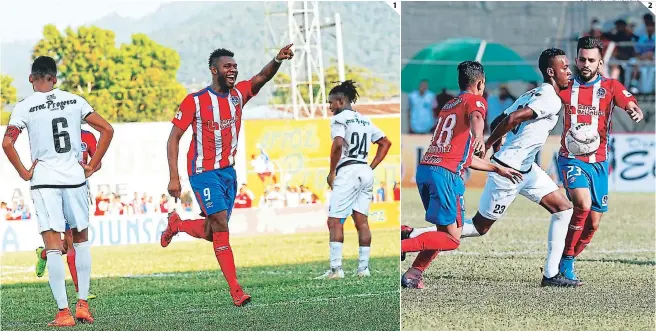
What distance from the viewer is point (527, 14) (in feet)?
94.1

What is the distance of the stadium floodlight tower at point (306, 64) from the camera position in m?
16.2

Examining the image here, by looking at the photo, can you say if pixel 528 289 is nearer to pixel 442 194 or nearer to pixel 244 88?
pixel 442 194

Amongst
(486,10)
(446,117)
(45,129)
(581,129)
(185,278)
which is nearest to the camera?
(45,129)

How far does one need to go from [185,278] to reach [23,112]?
12.7 ft

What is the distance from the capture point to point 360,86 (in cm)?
1677

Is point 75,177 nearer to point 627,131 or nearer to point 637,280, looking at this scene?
point 637,280

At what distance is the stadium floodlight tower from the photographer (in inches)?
636

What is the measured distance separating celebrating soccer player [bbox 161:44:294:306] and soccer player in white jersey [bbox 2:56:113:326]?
0.74 m

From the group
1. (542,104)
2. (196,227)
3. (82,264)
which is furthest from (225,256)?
(542,104)

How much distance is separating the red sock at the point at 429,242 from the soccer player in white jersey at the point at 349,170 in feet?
6.08

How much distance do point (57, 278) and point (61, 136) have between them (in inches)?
36.8

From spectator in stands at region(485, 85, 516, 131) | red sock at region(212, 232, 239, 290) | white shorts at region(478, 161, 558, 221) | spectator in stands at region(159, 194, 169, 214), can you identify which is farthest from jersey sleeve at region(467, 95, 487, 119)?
spectator in stands at region(485, 85, 516, 131)

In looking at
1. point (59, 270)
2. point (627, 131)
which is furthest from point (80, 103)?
point (627, 131)

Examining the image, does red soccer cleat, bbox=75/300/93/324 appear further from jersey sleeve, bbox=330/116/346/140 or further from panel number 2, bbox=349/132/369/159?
panel number 2, bbox=349/132/369/159
